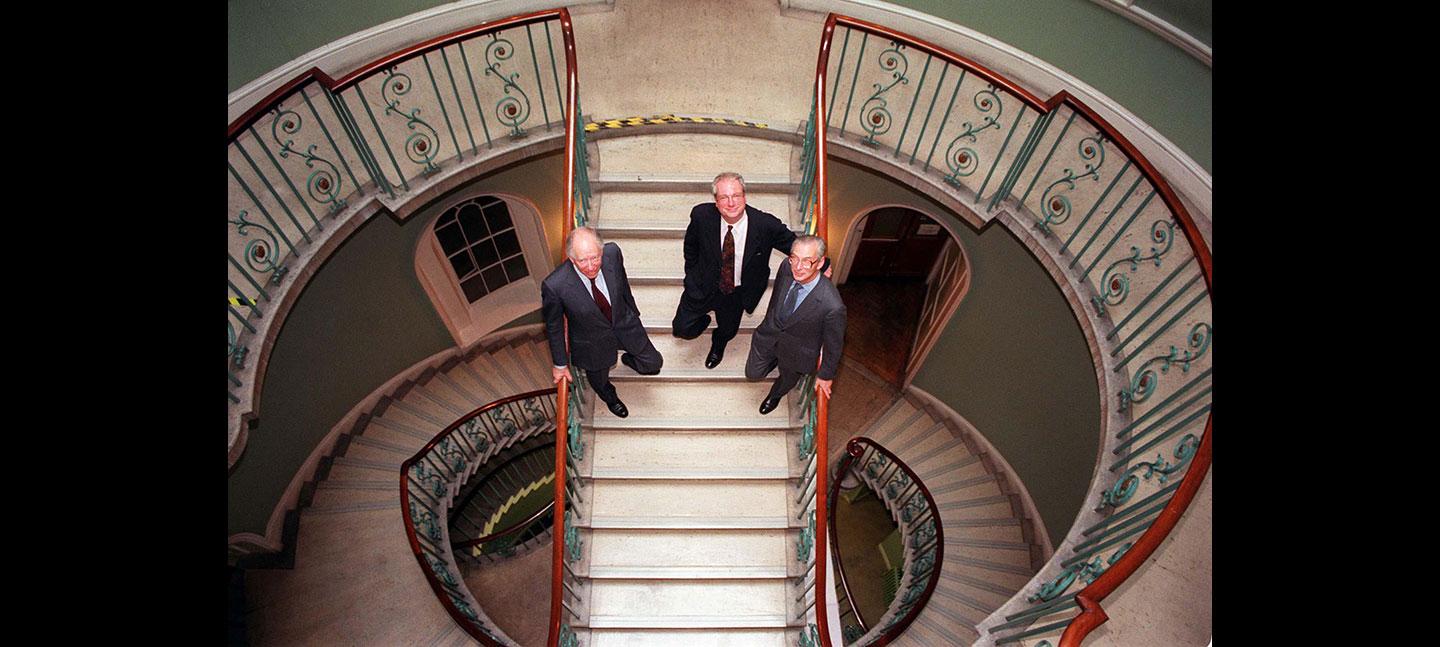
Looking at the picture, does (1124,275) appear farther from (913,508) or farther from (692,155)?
(913,508)

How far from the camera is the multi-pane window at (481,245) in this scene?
938 cm

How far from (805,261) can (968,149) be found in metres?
3.13

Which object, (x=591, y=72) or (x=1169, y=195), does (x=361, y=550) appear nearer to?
(x=591, y=72)

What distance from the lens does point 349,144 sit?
6.50 m

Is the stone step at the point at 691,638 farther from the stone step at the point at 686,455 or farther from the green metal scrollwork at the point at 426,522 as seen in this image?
the green metal scrollwork at the point at 426,522

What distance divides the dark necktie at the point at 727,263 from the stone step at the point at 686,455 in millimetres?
1163

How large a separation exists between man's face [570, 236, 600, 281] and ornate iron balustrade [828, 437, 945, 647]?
191 inches

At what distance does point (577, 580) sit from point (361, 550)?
13.8ft

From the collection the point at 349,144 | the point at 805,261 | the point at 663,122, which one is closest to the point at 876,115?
the point at 663,122

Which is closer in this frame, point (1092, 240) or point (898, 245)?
point (1092, 240)

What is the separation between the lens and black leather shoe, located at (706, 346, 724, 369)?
5629mm

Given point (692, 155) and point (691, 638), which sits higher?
point (692, 155)

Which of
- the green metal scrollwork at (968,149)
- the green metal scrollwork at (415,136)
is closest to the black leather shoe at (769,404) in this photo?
the green metal scrollwork at (968,149)

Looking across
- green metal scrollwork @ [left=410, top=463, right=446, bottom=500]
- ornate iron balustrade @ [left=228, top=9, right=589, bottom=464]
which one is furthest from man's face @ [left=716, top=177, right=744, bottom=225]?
green metal scrollwork @ [left=410, top=463, right=446, bottom=500]
